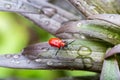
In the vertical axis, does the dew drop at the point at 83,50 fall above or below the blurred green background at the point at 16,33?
below

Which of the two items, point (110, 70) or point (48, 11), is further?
point (48, 11)

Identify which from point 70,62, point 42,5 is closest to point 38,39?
point 42,5

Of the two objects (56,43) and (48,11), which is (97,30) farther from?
(48,11)

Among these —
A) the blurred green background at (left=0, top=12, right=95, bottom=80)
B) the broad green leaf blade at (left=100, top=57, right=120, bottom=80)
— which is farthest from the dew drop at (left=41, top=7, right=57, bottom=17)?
the blurred green background at (left=0, top=12, right=95, bottom=80)

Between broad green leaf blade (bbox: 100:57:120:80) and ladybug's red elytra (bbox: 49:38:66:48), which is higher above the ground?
ladybug's red elytra (bbox: 49:38:66:48)

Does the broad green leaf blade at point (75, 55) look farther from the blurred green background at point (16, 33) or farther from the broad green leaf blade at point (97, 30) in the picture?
the blurred green background at point (16, 33)

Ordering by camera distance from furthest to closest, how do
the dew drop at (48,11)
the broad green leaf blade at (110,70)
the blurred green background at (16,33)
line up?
1. the blurred green background at (16,33)
2. the dew drop at (48,11)
3. the broad green leaf blade at (110,70)

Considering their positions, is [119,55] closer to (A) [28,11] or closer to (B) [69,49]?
(B) [69,49]

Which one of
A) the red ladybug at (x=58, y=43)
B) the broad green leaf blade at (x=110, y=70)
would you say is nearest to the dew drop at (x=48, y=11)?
the red ladybug at (x=58, y=43)

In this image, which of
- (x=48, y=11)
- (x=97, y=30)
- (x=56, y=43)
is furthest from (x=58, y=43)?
(x=48, y=11)

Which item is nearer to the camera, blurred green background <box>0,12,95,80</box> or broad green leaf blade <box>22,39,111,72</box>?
broad green leaf blade <box>22,39,111,72</box>

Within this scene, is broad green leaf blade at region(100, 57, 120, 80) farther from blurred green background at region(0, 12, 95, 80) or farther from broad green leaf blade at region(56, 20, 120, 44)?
blurred green background at region(0, 12, 95, 80)

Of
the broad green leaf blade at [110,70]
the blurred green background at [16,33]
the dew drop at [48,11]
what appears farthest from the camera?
the blurred green background at [16,33]
